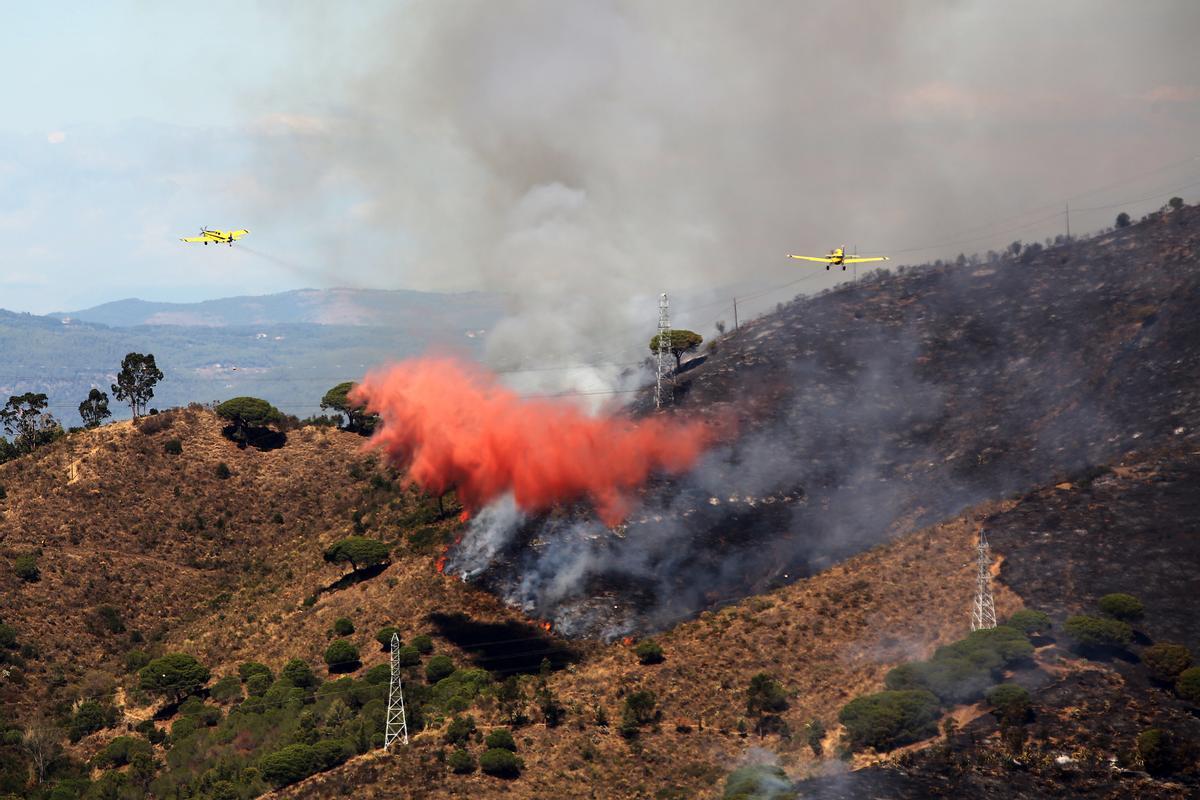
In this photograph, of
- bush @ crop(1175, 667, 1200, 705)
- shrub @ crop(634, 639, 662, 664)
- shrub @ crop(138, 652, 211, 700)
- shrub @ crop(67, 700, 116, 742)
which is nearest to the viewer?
bush @ crop(1175, 667, 1200, 705)

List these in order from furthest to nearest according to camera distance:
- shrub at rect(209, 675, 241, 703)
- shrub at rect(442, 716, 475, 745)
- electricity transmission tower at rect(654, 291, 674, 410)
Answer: electricity transmission tower at rect(654, 291, 674, 410)
shrub at rect(209, 675, 241, 703)
shrub at rect(442, 716, 475, 745)

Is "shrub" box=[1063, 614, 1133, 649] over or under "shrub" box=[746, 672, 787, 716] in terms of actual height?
over

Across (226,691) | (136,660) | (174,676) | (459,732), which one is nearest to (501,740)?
(459,732)

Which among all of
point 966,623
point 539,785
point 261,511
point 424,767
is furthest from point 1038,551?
point 261,511

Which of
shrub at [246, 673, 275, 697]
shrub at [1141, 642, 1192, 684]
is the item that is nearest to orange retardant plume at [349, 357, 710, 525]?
shrub at [246, 673, 275, 697]

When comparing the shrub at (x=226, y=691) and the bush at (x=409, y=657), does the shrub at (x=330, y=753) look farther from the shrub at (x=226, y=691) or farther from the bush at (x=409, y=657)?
the shrub at (x=226, y=691)

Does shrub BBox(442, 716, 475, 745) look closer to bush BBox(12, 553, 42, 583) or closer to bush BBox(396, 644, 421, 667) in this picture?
bush BBox(396, 644, 421, 667)

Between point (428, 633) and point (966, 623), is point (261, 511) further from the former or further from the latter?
point (966, 623)
